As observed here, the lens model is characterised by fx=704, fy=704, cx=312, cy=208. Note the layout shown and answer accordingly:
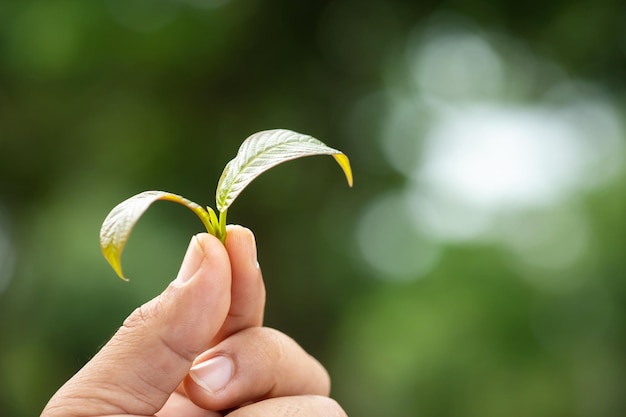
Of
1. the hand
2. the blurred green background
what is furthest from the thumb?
the blurred green background

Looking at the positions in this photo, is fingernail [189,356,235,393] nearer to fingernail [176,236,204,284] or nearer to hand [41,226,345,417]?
hand [41,226,345,417]

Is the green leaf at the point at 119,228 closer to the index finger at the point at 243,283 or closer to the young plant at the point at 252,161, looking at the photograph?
the young plant at the point at 252,161

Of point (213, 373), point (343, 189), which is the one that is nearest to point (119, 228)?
point (213, 373)

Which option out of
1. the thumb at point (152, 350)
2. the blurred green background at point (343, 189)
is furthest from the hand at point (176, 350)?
the blurred green background at point (343, 189)

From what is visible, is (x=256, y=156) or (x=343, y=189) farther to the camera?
(x=343, y=189)

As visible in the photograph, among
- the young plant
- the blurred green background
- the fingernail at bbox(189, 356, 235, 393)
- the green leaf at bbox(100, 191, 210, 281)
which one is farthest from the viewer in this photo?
the blurred green background

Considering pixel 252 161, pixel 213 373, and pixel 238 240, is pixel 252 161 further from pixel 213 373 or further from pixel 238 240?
pixel 213 373
